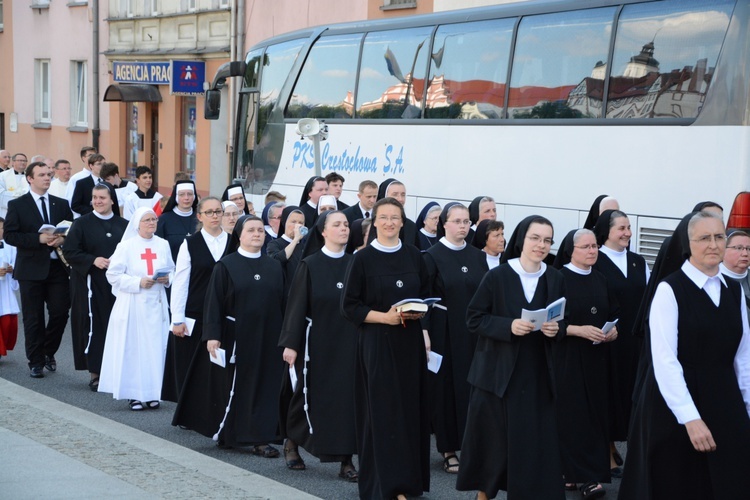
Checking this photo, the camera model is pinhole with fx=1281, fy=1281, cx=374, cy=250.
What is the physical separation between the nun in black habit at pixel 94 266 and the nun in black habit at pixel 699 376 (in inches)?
270

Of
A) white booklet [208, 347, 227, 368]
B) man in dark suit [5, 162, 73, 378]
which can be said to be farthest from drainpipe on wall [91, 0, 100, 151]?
white booklet [208, 347, 227, 368]

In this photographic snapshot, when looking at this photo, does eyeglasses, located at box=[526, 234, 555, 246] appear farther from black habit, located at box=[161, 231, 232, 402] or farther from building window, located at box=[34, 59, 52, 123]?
building window, located at box=[34, 59, 52, 123]

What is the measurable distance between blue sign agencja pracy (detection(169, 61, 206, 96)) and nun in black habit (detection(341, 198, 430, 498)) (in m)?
21.4

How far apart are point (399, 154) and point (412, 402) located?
24.2 feet

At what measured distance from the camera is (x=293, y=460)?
28.7ft

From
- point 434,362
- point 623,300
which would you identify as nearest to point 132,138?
point 623,300

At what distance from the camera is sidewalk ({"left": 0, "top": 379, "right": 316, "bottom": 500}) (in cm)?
685

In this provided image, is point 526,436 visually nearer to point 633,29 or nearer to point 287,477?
point 287,477

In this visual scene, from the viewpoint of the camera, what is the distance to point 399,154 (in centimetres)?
1478

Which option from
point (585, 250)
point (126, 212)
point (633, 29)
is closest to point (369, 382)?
point (585, 250)

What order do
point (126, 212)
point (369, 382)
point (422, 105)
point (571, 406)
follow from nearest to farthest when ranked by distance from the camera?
point (369, 382) < point (571, 406) < point (422, 105) < point (126, 212)

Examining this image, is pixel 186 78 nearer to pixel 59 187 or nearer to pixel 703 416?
pixel 59 187

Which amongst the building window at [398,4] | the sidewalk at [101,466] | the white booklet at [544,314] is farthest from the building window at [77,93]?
the white booklet at [544,314]

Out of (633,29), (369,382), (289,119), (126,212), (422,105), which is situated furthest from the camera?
(289,119)
